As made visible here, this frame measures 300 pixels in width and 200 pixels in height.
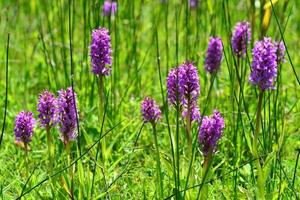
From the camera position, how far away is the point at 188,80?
5.51 feet

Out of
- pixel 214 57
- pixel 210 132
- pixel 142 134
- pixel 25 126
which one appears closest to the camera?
pixel 210 132

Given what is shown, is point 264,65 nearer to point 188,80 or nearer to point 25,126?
point 188,80

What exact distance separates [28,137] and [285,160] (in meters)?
0.91

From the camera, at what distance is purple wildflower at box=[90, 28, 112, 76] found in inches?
71.6

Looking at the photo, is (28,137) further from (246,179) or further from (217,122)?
(246,179)

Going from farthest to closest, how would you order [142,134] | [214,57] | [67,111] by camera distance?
[142,134]
[214,57]
[67,111]

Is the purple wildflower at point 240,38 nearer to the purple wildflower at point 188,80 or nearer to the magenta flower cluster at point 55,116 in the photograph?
the purple wildflower at point 188,80

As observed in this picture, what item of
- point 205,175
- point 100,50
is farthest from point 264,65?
point 100,50

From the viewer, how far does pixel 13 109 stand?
9.18 ft

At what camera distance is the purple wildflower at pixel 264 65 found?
64.8 inches

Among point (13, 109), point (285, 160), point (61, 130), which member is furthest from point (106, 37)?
point (13, 109)

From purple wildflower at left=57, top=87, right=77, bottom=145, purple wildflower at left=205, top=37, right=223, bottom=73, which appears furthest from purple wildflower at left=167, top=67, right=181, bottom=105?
purple wildflower at left=205, top=37, right=223, bottom=73

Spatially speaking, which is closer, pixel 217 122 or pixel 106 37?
pixel 217 122

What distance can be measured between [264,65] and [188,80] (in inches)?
8.1
